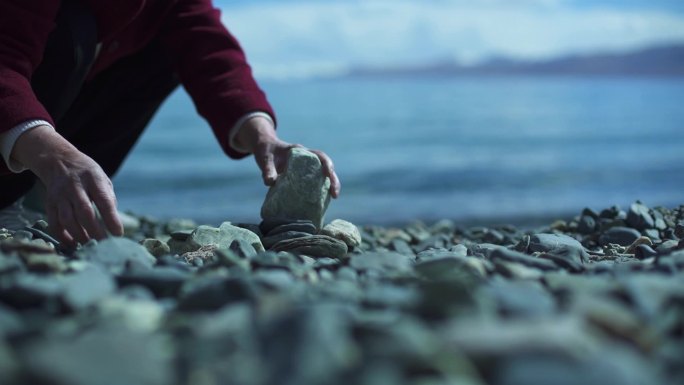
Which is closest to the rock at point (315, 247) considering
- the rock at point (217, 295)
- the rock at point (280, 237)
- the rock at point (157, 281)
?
the rock at point (280, 237)

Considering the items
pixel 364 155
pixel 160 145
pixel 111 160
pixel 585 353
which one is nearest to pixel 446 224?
pixel 111 160

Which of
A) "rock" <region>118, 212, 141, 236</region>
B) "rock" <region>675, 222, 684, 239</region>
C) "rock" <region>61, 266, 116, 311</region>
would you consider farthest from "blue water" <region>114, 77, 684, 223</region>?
"rock" <region>61, 266, 116, 311</region>

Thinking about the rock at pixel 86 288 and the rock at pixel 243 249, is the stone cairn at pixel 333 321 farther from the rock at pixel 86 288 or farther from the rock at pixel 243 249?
the rock at pixel 243 249

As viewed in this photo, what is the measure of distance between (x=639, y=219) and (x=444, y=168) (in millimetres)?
5777

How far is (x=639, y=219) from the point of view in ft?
9.77

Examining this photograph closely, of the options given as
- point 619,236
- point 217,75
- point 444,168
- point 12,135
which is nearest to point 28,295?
point 12,135

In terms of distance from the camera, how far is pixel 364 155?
35.8 ft

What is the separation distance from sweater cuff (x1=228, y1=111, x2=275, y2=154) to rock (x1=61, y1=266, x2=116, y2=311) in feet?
4.48

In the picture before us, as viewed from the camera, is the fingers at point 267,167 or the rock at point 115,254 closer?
the rock at point 115,254

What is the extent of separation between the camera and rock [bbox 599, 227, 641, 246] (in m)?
2.78

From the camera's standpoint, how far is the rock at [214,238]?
7.13ft

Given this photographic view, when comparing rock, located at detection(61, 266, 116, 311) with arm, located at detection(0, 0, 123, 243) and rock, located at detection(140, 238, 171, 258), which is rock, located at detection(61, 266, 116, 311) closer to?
arm, located at detection(0, 0, 123, 243)

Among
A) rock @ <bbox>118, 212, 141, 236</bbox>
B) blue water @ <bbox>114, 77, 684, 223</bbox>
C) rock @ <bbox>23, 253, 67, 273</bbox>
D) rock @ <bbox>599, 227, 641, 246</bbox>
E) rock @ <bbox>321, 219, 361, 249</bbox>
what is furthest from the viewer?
blue water @ <bbox>114, 77, 684, 223</bbox>

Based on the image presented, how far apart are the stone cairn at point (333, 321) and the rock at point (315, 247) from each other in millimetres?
413
